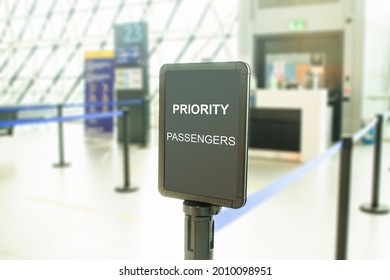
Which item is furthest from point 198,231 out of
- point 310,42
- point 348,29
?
point 310,42

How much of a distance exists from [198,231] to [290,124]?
5786 millimetres

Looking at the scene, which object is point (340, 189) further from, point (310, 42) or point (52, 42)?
point (52, 42)

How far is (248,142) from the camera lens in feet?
2.46

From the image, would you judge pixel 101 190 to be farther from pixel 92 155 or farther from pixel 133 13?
pixel 133 13

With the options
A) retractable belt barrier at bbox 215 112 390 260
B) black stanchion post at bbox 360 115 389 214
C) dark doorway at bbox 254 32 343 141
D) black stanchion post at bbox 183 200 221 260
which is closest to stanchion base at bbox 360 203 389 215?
black stanchion post at bbox 360 115 389 214

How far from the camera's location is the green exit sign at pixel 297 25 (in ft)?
26.3

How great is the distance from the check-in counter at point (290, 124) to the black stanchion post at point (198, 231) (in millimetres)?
5489

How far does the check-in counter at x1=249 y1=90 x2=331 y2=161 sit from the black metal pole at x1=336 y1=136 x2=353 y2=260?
3.72 m

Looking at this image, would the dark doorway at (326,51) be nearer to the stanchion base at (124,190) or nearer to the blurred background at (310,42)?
the blurred background at (310,42)

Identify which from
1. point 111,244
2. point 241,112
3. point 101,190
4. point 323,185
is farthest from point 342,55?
point 241,112

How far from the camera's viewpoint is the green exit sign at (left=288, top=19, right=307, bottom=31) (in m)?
8.03

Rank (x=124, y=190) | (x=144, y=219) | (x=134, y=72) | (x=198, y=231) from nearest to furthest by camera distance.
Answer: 1. (x=198, y=231)
2. (x=144, y=219)
3. (x=124, y=190)
4. (x=134, y=72)

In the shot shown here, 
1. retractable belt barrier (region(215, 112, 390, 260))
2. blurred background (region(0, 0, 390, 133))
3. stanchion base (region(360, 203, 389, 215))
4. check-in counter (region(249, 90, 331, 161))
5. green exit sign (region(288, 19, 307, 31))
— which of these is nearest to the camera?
retractable belt barrier (region(215, 112, 390, 260))

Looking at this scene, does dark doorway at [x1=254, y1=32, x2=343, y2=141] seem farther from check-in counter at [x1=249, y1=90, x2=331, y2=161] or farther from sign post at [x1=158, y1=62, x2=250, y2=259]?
sign post at [x1=158, y1=62, x2=250, y2=259]
